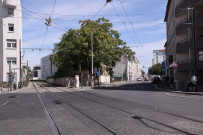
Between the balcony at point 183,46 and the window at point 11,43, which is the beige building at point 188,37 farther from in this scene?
the window at point 11,43

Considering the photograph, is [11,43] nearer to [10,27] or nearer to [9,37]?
[9,37]

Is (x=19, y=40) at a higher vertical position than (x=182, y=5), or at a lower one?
lower

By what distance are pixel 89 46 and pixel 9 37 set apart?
46.9ft

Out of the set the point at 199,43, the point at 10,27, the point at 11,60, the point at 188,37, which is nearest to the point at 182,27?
the point at 188,37

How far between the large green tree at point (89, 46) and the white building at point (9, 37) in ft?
26.4

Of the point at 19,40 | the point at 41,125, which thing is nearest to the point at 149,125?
the point at 41,125

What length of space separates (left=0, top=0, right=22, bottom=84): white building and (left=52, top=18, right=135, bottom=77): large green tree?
8035 millimetres

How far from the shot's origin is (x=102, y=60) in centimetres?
4397

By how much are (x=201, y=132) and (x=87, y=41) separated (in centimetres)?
3706

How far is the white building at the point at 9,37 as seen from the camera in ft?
135

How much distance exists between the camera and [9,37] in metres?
41.7

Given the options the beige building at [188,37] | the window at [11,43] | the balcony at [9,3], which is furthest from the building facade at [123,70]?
the balcony at [9,3]

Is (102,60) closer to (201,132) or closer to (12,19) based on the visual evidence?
(12,19)

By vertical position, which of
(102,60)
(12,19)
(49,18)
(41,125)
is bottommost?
(41,125)
